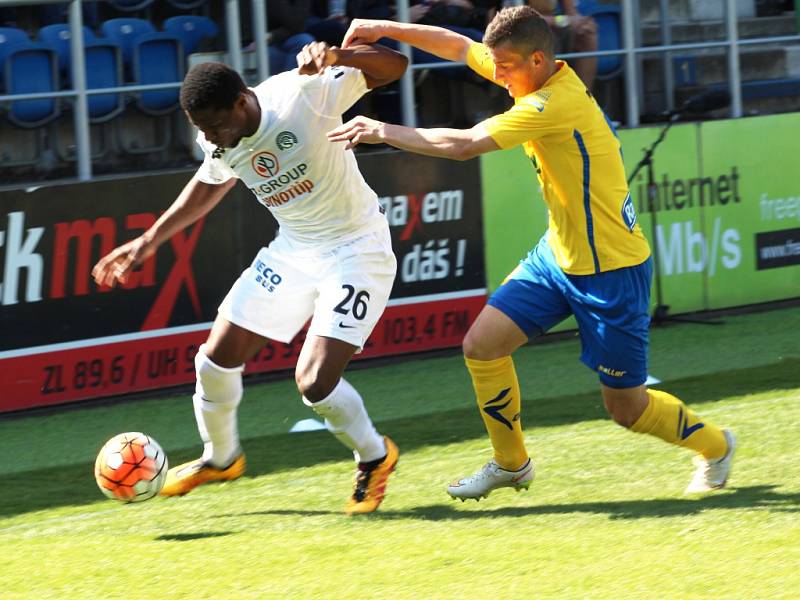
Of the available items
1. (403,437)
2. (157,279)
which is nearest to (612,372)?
(403,437)

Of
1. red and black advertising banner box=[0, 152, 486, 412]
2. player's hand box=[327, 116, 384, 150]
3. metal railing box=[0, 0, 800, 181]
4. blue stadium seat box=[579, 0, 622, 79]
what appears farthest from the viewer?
blue stadium seat box=[579, 0, 622, 79]

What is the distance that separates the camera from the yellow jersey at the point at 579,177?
18.5 feet

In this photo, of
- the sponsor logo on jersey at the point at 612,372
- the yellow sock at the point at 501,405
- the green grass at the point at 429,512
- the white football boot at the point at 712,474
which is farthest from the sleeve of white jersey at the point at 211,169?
the white football boot at the point at 712,474

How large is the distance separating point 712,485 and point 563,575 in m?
1.42

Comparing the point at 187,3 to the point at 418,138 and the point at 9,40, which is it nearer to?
the point at 9,40

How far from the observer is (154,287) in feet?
30.9

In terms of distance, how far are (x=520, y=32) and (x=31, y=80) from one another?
16.7ft

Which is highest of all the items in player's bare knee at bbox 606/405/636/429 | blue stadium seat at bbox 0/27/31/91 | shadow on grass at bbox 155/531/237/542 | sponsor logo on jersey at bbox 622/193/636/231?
blue stadium seat at bbox 0/27/31/91

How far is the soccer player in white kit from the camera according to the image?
5.96 m

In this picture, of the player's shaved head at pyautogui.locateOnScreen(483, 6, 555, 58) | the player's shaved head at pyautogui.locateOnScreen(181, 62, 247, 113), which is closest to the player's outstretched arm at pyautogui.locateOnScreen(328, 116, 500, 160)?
the player's shaved head at pyautogui.locateOnScreen(483, 6, 555, 58)

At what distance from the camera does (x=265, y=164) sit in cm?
598

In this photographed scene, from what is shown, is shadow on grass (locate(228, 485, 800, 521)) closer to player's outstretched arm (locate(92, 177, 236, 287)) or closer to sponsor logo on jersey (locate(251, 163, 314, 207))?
player's outstretched arm (locate(92, 177, 236, 287))

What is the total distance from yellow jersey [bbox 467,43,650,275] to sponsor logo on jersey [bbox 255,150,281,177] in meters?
0.94

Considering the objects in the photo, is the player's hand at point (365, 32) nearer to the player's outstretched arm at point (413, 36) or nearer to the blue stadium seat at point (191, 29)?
the player's outstretched arm at point (413, 36)
